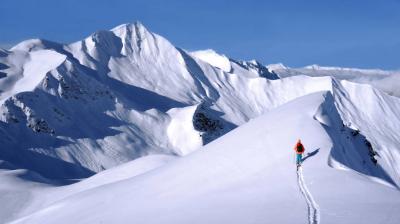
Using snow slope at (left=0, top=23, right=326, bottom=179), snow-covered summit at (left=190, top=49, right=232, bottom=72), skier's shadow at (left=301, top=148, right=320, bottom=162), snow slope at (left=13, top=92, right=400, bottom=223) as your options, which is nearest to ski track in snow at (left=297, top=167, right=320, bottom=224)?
snow slope at (left=13, top=92, right=400, bottom=223)

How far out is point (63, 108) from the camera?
11044cm

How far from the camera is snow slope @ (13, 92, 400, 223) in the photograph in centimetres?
2202

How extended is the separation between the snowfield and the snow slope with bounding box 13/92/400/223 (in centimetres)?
9

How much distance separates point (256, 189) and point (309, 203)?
3.82m

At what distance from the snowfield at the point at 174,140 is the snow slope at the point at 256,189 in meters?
0.09

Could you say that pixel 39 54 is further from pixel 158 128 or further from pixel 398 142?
pixel 398 142

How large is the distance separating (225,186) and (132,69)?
119 metres

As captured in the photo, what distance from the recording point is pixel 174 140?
118 m

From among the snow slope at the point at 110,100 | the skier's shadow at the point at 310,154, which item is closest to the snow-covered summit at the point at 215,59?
the snow slope at the point at 110,100

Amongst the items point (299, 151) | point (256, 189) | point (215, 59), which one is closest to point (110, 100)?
point (215, 59)

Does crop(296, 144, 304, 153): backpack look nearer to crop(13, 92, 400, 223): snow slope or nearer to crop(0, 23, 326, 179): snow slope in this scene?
crop(13, 92, 400, 223): snow slope

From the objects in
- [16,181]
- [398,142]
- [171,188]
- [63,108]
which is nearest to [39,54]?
[63,108]

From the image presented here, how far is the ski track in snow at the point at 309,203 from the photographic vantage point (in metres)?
20.4

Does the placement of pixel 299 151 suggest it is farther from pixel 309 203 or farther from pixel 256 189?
pixel 309 203
